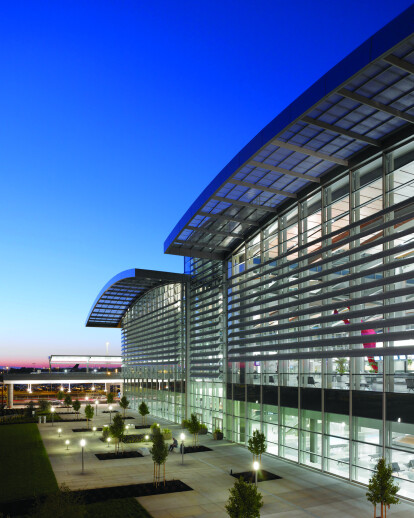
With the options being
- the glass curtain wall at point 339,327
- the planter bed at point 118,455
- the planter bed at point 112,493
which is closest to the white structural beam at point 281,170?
the glass curtain wall at point 339,327

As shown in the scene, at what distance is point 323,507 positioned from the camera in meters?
22.1

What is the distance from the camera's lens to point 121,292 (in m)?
70.4

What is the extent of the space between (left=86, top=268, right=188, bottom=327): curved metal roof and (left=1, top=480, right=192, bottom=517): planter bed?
1099 inches

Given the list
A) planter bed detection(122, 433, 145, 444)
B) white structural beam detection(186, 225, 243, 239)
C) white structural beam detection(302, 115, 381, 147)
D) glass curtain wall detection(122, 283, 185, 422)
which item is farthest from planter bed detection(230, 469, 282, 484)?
glass curtain wall detection(122, 283, 185, 422)

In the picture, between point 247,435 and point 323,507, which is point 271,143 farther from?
point 247,435

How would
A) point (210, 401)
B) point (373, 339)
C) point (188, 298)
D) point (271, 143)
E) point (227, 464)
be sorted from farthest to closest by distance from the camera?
point (188, 298)
point (210, 401)
point (227, 464)
point (271, 143)
point (373, 339)

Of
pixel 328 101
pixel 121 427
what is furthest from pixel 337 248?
pixel 121 427

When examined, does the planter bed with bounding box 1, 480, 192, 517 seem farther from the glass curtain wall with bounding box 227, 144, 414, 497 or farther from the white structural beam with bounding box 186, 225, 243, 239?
the white structural beam with bounding box 186, 225, 243, 239

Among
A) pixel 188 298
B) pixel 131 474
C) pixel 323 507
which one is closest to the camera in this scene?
pixel 323 507

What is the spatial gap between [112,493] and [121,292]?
4689 centimetres

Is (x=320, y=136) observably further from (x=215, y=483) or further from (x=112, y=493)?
(x=112, y=493)

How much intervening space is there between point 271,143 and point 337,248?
6.97m

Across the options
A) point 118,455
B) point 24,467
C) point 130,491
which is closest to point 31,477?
point 24,467

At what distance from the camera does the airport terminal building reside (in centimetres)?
2327
